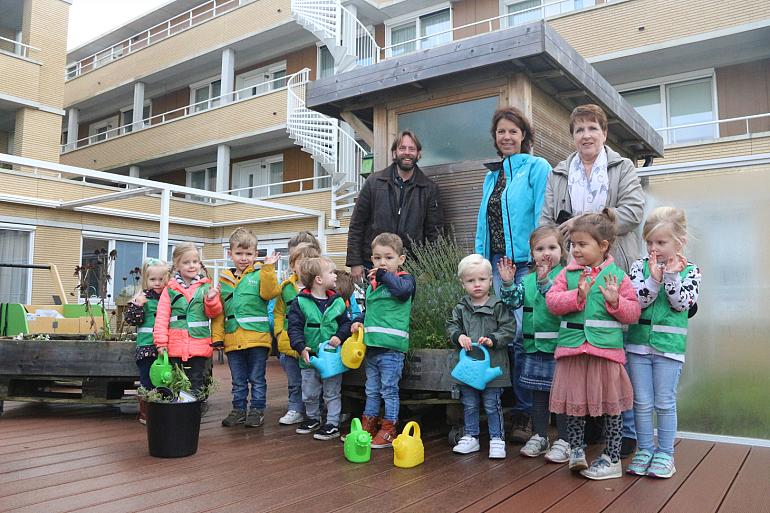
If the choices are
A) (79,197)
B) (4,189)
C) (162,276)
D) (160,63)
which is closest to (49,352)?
(162,276)

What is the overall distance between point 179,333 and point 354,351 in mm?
1404

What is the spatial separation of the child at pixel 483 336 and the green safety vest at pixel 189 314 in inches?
76.6

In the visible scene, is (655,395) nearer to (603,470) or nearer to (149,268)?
(603,470)

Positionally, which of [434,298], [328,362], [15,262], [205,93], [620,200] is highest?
[205,93]

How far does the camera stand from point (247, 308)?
4.66 metres

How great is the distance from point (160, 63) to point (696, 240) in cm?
2103

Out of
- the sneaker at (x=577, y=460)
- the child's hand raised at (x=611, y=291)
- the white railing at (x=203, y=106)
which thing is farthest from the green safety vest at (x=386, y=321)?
the white railing at (x=203, y=106)

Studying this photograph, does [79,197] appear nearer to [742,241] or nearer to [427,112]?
[427,112]

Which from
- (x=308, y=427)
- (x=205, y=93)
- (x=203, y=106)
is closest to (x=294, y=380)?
(x=308, y=427)

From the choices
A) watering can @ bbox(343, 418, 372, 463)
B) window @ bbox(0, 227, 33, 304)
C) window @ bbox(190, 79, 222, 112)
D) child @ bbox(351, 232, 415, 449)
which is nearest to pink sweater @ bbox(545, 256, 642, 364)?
child @ bbox(351, 232, 415, 449)

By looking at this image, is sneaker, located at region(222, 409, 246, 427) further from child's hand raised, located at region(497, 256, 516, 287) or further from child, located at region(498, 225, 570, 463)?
child's hand raised, located at region(497, 256, 516, 287)

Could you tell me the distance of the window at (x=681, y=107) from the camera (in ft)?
42.2

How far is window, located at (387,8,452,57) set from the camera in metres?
17.0

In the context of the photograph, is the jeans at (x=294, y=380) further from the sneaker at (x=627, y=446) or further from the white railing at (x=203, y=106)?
the white railing at (x=203, y=106)
